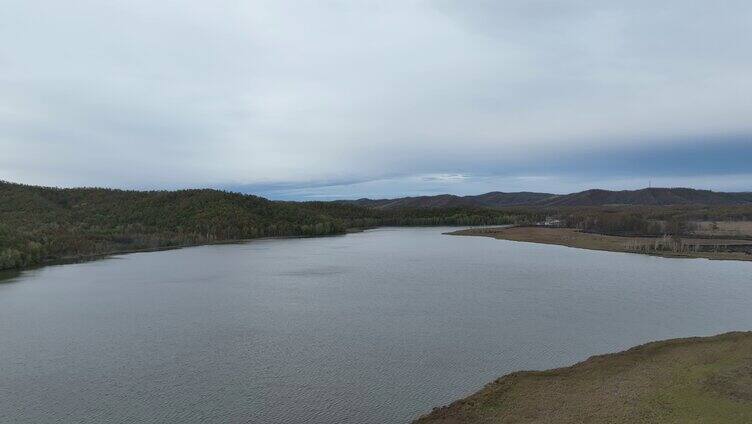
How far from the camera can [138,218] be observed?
92.9m

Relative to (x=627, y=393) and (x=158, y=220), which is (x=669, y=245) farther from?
(x=158, y=220)

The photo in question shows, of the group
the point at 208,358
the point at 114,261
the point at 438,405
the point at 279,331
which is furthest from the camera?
the point at 114,261

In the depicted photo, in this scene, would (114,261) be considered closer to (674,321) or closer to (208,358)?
(208,358)

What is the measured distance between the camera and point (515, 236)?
264 ft

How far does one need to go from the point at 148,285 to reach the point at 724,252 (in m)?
53.5

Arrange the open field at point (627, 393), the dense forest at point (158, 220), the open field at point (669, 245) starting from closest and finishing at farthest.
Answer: the open field at point (627, 393), the open field at point (669, 245), the dense forest at point (158, 220)

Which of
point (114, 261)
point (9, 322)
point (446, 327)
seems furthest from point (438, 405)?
point (114, 261)

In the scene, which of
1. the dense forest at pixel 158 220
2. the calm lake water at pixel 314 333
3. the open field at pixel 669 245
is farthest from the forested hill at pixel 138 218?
the open field at pixel 669 245

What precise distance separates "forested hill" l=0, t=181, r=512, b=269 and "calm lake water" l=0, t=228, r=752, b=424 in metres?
30.6

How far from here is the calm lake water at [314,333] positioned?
13.0 m

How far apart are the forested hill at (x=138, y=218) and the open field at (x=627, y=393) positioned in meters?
57.3

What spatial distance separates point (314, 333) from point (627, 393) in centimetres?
1148

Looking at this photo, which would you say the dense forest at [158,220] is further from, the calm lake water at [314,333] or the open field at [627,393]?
the open field at [627,393]

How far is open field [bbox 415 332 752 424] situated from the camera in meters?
10.5
